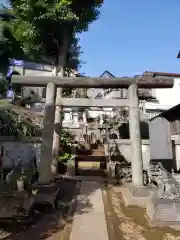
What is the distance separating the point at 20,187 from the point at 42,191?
1.75 m

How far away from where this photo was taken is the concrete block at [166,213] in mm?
5574

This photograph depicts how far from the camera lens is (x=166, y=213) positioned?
222 inches

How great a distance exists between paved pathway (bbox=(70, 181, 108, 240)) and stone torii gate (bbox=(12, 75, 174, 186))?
1.53 m

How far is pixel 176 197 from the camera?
228 inches

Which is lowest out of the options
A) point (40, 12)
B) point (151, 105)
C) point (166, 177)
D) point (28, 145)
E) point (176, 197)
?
point (176, 197)

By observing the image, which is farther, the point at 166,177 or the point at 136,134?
the point at 136,134

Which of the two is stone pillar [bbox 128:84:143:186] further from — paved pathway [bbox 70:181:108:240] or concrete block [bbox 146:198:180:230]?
concrete block [bbox 146:198:180:230]

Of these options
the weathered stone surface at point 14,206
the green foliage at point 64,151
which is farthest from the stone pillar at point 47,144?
the green foliage at point 64,151

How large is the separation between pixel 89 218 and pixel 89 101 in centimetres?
426

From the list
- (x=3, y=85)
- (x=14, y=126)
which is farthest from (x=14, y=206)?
(x=3, y=85)

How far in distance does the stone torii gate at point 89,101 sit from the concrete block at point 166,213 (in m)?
2.29

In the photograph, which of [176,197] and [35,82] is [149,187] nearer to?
[176,197]

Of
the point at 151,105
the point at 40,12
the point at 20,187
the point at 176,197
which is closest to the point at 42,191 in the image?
the point at 20,187

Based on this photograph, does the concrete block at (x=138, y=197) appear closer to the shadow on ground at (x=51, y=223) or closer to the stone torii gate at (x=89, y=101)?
the stone torii gate at (x=89, y=101)
